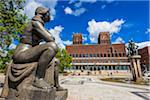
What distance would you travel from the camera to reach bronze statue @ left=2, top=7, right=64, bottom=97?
4574 mm

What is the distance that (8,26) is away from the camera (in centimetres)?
1208

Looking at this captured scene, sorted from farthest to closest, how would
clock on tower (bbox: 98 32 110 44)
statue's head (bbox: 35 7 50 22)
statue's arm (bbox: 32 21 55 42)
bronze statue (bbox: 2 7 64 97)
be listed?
clock on tower (bbox: 98 32 110 44) → statue's head (bbox: 35 7 50 22) → statue's arm (bbox: 32 21 55 42) → bronze statue (bbox: 2 7 64 97)

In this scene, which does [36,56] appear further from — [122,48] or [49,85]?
[122,48]

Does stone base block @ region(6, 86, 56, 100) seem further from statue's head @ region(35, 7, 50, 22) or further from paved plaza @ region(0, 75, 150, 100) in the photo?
paved plaza @ region(0, 75, 150, 100)

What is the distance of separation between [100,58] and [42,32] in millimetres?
101786

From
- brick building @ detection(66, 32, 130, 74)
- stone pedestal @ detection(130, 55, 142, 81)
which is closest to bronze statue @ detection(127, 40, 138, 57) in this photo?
stone pedestal @ detection(130, 55, 142, 81)

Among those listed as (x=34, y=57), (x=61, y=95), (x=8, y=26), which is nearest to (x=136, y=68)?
(x=8, y=26)

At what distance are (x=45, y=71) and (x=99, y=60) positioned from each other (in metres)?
101

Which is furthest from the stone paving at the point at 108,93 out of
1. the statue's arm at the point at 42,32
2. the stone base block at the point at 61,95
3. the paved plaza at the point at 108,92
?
the statue's arm at the point at 42,32

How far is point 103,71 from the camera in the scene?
99188mm

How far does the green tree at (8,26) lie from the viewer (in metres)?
11.9

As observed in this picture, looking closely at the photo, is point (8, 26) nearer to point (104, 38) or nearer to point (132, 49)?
point (132, 49)

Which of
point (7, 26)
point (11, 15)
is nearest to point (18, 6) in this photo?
point (11, 15)

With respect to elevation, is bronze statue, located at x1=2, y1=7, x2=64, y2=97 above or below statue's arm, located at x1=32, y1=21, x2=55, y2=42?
below
